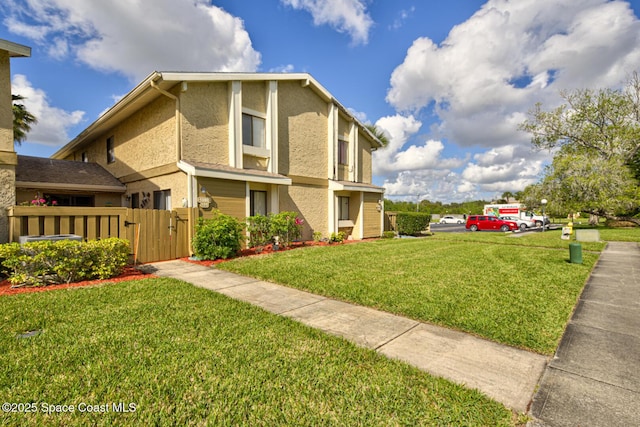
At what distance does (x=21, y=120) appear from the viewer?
17.8 metres

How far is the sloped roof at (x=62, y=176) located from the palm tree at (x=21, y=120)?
5.35 meters

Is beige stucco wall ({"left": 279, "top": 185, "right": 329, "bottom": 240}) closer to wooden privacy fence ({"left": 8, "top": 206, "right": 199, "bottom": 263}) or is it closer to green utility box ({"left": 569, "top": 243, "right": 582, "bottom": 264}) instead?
wooden privacy fence ({"left": 8, "top": 206, "right": 199, "bottom": 263})

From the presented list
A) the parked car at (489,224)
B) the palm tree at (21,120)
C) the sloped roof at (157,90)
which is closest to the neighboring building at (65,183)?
the sloped roof at (157,90)

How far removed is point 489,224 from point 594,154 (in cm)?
1004

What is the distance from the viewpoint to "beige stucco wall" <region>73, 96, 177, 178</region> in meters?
11.2

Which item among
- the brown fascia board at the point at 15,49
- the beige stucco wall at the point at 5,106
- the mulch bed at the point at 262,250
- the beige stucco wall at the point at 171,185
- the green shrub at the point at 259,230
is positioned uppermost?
the brown fascia board at the point at 15,49

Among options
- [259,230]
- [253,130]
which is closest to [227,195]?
[259,230]

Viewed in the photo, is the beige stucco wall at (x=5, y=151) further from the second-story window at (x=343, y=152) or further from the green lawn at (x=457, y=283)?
the second-story window at (x=343, y=152)

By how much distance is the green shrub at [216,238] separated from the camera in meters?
9.30

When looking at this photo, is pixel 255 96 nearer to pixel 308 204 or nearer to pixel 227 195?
pixel 227 195

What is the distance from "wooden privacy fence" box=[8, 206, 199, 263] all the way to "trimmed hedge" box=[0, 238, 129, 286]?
1102mm

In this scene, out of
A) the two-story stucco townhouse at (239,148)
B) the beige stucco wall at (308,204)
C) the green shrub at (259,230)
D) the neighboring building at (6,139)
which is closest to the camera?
the neighboring building at (6,139)

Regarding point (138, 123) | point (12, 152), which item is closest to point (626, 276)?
point (12, 152)

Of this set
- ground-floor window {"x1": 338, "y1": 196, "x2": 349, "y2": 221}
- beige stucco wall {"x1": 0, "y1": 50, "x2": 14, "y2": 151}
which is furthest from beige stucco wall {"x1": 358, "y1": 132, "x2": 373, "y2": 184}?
beige stucco wall {"x1": 0, "y1": 50, "x2": 14, "y2": 151}
